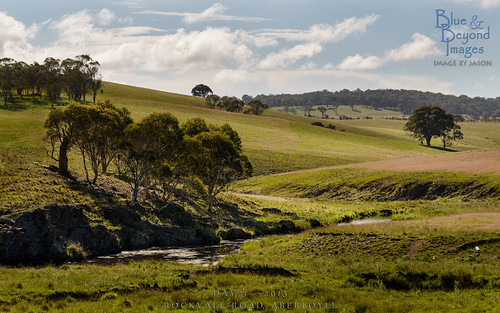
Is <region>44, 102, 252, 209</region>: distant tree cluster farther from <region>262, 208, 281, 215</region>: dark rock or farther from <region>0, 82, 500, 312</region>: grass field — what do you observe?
<region>262, 208, 281, 215</region>: dark rock

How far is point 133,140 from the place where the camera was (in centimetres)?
5772

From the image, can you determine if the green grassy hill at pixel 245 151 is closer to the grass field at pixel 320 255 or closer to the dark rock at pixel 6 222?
the grass field at pixel 320 255

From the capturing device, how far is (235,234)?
186 ft

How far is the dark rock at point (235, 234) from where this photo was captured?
2206 inches

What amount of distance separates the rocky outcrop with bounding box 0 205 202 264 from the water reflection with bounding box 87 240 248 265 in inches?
73.7

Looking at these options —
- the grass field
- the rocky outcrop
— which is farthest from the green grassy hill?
the rocky outcrop

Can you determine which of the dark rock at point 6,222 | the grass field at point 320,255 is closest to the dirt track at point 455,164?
the grass field at point 320,255

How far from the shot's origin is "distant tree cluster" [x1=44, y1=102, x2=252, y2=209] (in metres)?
56.6

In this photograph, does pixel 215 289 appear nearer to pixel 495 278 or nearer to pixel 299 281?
pixel 299 281

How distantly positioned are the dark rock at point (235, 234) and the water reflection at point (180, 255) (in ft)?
15.0

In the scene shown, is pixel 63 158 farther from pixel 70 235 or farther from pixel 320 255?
pixel 320 255

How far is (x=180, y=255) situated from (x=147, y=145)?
20.0 metres

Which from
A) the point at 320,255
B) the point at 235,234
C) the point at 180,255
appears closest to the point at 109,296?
the point at 180,255

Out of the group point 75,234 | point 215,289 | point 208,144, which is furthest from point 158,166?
point 215,289
